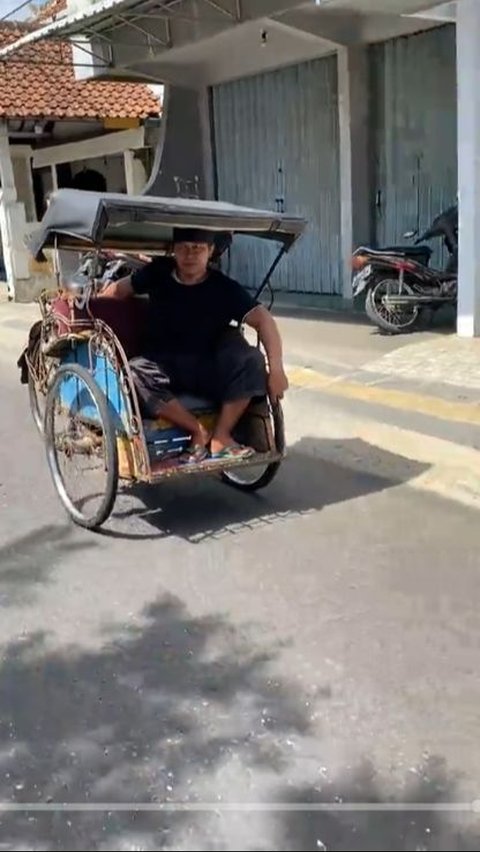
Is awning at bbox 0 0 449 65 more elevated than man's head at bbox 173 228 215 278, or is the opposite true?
awning at bbox 0 0 449 65

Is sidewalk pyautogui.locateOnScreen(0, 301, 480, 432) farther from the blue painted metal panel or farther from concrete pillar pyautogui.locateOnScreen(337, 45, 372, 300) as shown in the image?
the blue painted metal panel

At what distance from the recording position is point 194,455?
16.2 feet

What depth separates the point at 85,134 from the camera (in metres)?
Answer: 17.6

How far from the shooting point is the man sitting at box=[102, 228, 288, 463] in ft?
16.3

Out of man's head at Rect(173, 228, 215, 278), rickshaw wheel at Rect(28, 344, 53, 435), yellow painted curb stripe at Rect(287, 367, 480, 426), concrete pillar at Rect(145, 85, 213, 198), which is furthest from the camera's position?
concrete pillar at Rect(145, 85, 213, 198)

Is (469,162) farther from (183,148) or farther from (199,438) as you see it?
(183,148)

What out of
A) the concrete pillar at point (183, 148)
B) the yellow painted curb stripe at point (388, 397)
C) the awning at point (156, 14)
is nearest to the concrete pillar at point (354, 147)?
the awning at point (156, 14)

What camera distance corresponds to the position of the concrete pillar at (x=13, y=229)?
1585cm

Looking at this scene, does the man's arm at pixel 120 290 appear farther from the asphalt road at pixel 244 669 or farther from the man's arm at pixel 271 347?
the asphalt road at pixel 244 669

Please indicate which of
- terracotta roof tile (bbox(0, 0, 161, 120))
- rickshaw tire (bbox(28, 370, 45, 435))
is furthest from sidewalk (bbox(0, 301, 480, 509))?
terracotta roof tile (bbox(0, 0, 161, 120))

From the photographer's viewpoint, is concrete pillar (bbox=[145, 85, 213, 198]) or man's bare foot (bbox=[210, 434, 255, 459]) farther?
concrete pillar (bbox=[145, 85, 213, 198])

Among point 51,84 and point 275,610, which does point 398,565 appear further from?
point 51,84

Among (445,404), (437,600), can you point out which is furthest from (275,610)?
(445,404)

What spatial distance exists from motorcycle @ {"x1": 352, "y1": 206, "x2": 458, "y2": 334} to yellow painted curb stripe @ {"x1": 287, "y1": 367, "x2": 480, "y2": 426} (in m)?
1.71
